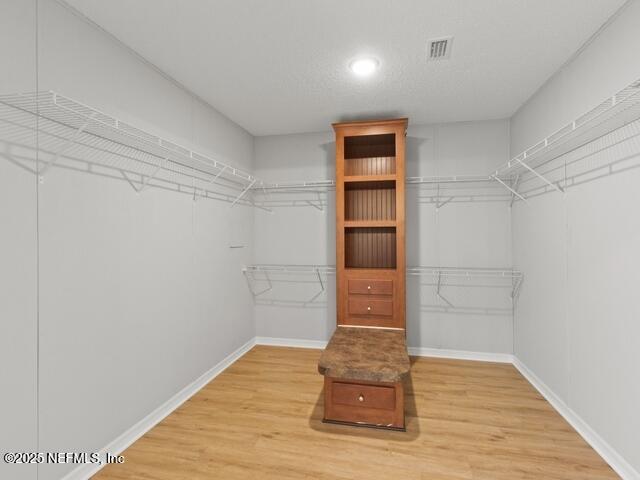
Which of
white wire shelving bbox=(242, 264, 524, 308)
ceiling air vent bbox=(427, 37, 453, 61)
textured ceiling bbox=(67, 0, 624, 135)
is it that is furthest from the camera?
white wire shelving bbox=(242, 264, 524, 308)

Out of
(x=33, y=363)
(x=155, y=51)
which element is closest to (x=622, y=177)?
(x=155, y=51)

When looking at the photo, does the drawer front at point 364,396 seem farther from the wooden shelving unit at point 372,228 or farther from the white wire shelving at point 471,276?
the white wire shelving at point 471,276

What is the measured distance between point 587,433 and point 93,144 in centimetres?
347

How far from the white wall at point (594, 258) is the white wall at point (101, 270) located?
2814 mm

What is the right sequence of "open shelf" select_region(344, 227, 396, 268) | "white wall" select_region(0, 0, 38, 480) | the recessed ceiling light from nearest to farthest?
"white wall" select_region(0, 0, 38, 480) → the recessed ceiling light → "open shelf" select_region(344, 227, 396, 268)

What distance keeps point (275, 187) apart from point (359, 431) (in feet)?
8.52

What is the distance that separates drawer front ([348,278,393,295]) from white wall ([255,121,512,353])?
0.58 m

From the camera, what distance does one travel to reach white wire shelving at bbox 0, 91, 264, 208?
1406 millimetres

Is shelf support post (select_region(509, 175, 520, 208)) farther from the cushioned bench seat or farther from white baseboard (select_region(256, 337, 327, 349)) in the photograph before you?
white baseboard (select_region(256, 337, 327, 349))

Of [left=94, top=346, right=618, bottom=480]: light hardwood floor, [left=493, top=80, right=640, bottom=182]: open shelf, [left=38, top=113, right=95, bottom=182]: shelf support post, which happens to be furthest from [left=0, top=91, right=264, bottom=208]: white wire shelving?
[left=493, top=80, right=640, bottom=182]: open shelf

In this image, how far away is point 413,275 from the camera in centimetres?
343

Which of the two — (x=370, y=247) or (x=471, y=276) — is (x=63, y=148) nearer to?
(x=370, y=247)

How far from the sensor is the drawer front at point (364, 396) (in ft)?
7.04

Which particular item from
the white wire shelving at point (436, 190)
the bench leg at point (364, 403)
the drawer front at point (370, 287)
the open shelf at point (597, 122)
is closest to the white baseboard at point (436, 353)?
the drawer front at point (370, 287)
